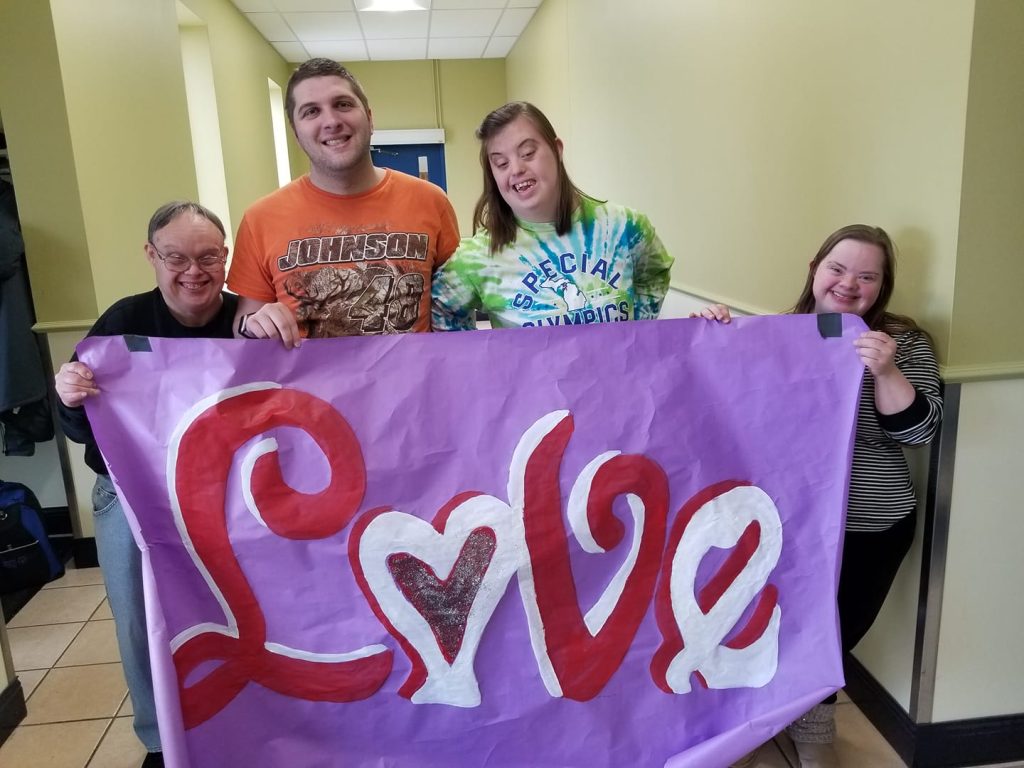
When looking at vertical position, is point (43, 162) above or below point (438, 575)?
above

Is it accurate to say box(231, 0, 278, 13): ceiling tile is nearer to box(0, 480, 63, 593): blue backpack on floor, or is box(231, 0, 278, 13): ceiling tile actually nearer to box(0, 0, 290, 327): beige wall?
box(0, 0, 290, 327): beige wall

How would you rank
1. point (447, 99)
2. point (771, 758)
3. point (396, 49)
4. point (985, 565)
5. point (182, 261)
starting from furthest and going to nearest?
point (447, 99), point (396, 49), point (771, 758), point (985, 565), point (182, 261)

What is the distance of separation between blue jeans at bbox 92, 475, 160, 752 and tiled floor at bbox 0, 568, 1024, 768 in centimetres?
40

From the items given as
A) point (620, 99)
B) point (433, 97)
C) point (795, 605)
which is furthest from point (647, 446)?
point (433, 97)

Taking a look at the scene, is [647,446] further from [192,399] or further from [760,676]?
[192,399]

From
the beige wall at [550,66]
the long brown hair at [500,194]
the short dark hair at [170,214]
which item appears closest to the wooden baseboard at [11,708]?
the short dark hair at [170,214]

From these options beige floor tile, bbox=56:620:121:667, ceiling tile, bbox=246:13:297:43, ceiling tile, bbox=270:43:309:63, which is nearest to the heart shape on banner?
beige floor tile, bbox=56:620:121:667

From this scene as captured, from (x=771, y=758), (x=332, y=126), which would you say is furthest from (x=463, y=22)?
(x=771, y=758)

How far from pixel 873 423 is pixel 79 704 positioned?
2073mm

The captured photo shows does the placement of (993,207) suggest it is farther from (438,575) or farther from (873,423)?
(438,575)

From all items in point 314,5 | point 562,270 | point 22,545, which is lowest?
point 22,545

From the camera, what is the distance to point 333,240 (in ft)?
4.95

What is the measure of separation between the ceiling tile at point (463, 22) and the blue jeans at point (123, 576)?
16.8 feet

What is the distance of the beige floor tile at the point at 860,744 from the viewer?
1.67 meters
